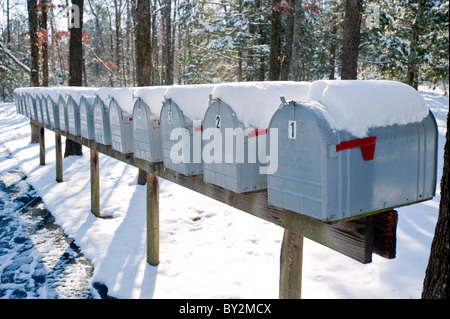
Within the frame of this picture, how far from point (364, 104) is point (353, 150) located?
11.3 inches

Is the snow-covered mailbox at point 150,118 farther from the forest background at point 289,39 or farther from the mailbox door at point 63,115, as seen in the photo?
the forest background at point 289,39

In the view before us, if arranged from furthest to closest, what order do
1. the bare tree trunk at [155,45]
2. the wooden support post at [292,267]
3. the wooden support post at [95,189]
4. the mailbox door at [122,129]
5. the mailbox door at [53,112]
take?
the bare tree trunk at [155,45], the mailbox door at [53,112], the wooden support post at [95,189], the mailbox door at [122,129], the wooden support post at [292,267]

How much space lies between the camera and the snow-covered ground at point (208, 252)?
3.87 metres

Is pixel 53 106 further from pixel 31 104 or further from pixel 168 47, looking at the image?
pixel 168 47

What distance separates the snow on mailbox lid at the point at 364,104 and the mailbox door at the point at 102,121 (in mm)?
3330

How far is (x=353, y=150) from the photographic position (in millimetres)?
1856

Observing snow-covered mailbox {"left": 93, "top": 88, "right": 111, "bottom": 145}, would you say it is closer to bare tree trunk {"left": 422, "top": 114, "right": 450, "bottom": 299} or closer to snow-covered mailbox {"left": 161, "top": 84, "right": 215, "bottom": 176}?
snow-covered mailbox {"left": 161, "top": 84, "right": 215, "bottom": 176}

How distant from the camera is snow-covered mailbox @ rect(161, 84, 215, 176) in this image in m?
3.07

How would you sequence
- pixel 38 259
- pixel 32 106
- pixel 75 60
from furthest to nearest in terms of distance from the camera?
pixel 75 60, pixel 32 106, pixel 38 259

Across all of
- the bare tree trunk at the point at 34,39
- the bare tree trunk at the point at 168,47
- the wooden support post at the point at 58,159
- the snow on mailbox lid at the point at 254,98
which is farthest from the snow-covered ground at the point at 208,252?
the bare tree trunk at the point at 168,47

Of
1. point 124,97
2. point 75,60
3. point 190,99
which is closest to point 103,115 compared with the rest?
point 124,97
